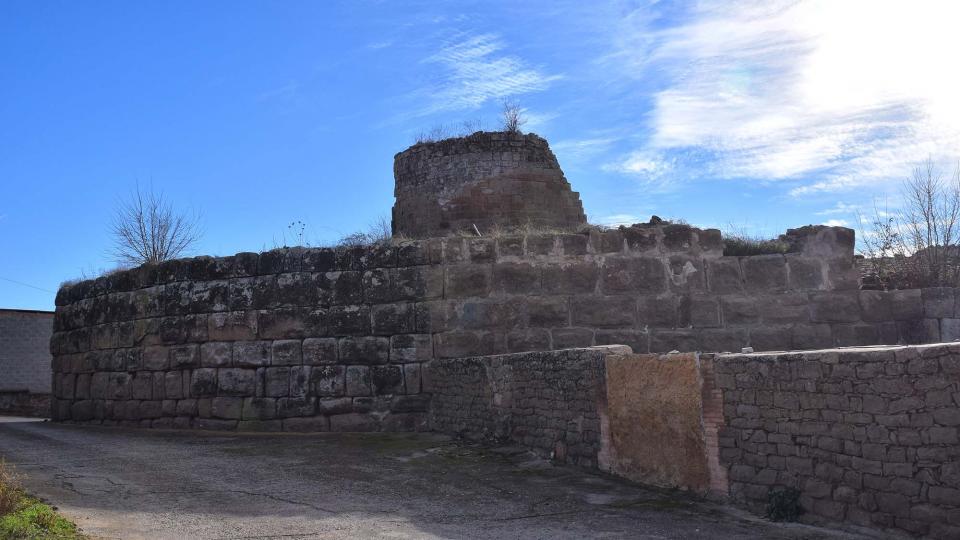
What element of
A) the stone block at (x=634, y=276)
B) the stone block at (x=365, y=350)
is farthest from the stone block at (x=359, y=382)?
the stone block at (x=634, y=276)

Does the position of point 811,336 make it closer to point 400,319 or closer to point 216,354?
point 400,319

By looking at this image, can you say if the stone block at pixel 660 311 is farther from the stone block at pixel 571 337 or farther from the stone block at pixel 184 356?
the stone block at pixel 184 356

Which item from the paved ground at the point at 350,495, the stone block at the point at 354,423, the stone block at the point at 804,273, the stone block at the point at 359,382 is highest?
the stone block at the point at 804,273

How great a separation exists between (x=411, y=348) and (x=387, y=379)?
Answer: 55 centimetres

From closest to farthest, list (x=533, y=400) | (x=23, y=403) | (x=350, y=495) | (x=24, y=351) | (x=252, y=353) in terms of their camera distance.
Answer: (x=350, y=495) → (x=533, y=400) → (x=252, y=353) → (x=23, y=403) → (x=24, y=351)

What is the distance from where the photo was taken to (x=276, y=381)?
1209 centimetres

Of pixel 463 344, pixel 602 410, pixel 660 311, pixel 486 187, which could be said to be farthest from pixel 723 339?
pixel 486 187

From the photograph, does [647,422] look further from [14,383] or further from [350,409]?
[14,383]

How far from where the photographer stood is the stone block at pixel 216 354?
1241 centimetres

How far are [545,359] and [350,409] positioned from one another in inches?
157

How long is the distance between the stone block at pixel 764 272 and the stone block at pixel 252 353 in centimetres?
680

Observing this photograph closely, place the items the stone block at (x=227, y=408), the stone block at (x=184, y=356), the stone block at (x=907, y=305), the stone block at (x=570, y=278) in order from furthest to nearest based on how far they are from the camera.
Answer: the stone block at (x=184, y=356) → the stone block at (x=227, y=408) → the stone block at (x=570, y=278) → the stone block at (x=907, y=305)

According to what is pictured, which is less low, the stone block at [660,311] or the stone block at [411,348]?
the stone block at [660,311]

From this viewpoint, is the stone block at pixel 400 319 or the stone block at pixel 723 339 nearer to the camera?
the stone block at pixel 723 339
